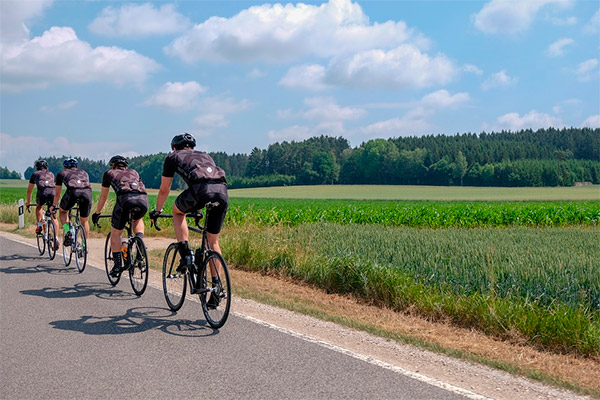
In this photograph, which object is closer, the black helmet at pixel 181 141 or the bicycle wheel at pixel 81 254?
the black helmet at pixel 181 141

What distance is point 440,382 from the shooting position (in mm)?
4438

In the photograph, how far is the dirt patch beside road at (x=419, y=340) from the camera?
14.8 feet

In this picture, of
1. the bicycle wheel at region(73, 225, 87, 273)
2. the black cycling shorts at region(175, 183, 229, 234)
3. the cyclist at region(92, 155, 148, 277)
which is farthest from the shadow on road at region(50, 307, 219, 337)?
the bicycle wheel at region(73, 225, 87, 273)

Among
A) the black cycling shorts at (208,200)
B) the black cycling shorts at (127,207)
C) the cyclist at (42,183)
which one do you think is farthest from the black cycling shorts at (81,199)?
the black cycling shorts at (208,200)

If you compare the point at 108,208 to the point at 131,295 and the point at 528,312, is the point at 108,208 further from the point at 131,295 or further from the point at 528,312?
the point at 528,312

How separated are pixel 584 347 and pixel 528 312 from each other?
28.8 inches

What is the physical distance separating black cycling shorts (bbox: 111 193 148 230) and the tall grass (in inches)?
118

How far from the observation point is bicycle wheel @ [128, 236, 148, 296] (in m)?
8.10

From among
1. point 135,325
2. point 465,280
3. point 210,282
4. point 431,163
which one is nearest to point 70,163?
point 135,325

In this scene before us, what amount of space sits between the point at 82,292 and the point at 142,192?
5.94ft

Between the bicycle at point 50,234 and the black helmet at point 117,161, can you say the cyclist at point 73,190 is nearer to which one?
the bicycle at point 50,234

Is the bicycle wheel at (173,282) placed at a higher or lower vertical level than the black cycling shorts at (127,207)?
lower

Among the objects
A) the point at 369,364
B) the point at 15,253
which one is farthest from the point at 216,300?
the point at 15,253

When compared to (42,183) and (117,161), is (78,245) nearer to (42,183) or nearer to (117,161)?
(117,161)
